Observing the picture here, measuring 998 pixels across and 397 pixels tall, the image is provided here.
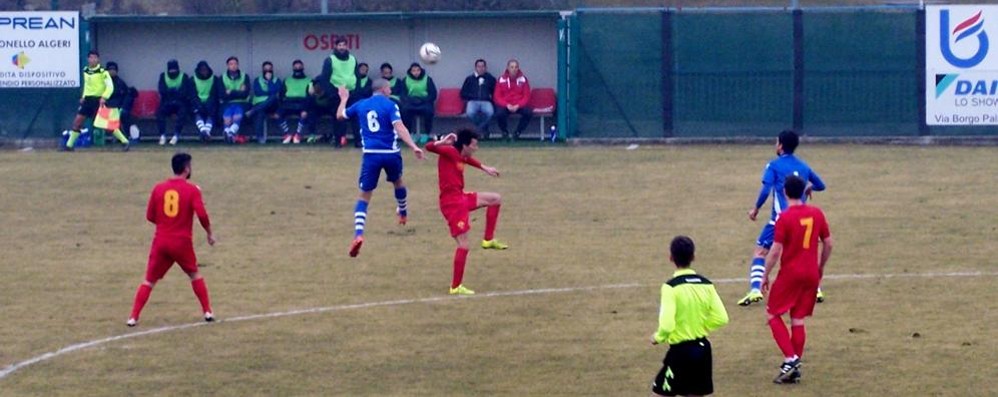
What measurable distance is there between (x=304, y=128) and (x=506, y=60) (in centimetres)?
452

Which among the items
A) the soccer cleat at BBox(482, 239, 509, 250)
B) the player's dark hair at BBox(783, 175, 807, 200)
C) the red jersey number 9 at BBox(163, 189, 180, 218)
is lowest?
the soccer cleat at BBox(482, 239, 509, 250)

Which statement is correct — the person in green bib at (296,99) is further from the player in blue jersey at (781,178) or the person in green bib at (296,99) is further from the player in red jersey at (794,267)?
the player in red jersey at (794,267)

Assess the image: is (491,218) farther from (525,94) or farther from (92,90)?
(92,90)

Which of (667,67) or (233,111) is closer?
(667,67)

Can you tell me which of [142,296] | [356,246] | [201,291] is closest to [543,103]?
[356,246]

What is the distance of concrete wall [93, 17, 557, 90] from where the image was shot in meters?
33.7

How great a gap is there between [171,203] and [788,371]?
18.8 feet

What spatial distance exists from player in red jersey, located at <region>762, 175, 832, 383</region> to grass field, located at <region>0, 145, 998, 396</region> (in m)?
0.45

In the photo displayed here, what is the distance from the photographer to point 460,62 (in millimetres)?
33906

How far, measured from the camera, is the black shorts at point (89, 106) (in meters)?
31.7

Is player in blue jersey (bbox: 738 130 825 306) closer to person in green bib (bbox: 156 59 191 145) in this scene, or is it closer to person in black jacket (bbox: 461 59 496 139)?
person in black jacket (bbox: 461 59 496 139)

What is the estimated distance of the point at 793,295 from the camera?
11.9m

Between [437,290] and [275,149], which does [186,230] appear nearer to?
[437,290]

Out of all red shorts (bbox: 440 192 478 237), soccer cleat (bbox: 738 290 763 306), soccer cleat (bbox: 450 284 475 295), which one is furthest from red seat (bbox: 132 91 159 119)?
soccer cleat (bbox: 738 290 763 306)
